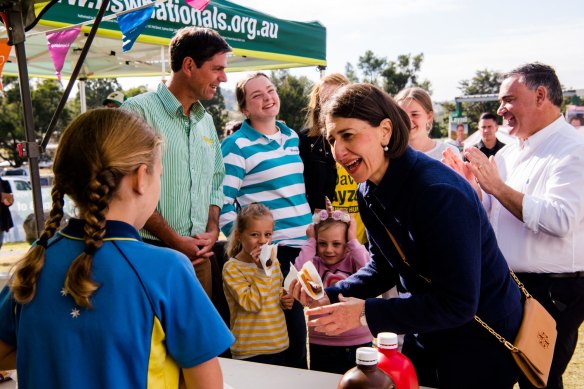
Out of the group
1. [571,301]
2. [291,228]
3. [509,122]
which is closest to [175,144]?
[291,228]

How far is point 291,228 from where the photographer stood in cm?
314

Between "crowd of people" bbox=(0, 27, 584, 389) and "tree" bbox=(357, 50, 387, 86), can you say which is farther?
"tree" bbox=(357, 50, 387, 86)

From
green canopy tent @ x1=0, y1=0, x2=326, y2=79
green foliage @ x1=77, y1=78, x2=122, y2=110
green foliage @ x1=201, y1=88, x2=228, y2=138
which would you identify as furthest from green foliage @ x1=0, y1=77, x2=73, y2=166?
green canopy tent @ x1=0, y1=0, x2=326, y2=79

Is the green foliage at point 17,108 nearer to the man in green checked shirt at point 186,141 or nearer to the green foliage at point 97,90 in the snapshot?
the green foliage at point 97,90

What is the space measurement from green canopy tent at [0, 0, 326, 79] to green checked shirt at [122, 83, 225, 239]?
163cm

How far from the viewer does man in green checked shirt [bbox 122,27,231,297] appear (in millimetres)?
2520

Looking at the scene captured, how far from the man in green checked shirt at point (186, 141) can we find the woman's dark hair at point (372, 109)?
3.87 feet

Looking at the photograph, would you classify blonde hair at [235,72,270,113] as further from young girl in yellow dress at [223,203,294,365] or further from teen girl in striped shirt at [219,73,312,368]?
young girl in yellow dress at [223,203,294,365]

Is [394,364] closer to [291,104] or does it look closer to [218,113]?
[291,104]

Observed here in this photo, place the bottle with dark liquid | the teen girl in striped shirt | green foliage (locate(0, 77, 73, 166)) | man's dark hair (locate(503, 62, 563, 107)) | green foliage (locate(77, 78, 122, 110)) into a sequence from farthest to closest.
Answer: green foliage (locate(77, 78, 122, 110)) → green foliage (locate(0, 77, 73, 166)) → the teen girl in striped shirt → man's dark hair (locate(503, 62, 563, 107)) → the bottle with dark liquid

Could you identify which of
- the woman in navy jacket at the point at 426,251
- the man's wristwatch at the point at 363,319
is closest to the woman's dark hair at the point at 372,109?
the woman in navy jacket at the point at 426,251

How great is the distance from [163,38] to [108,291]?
4.63 metres

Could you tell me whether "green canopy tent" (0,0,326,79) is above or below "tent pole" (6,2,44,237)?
above

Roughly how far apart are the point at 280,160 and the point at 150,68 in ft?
19.1
